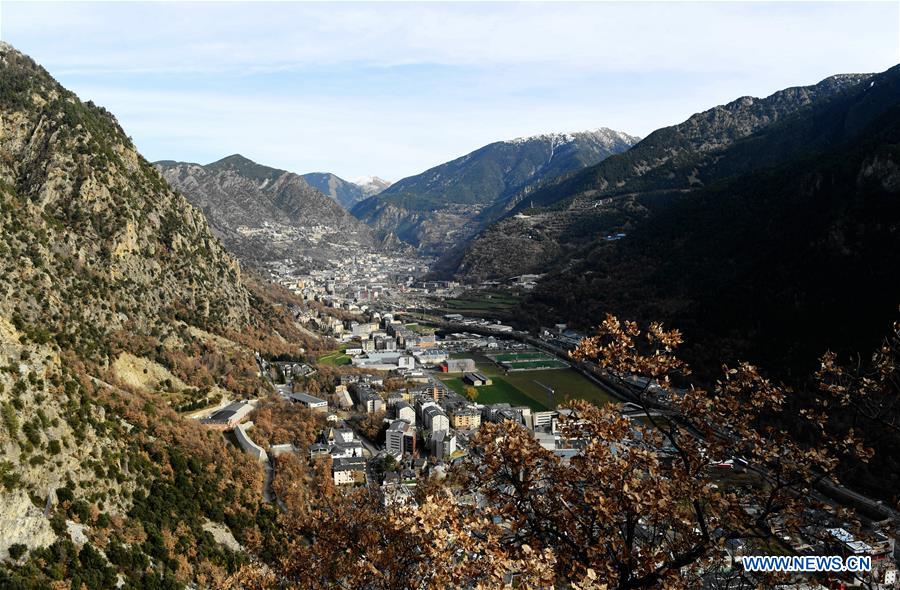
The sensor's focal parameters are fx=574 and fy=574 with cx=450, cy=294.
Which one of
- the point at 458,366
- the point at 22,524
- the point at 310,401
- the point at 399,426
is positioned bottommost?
the point at 458,366

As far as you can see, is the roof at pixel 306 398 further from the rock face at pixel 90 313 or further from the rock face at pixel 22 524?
the rock face at pixel 22 524

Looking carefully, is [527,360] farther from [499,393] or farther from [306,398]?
[306,398]

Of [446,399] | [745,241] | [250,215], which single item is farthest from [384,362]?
[250,215]

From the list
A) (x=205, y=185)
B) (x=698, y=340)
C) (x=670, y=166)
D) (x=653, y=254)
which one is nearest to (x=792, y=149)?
(x=670, y=166)

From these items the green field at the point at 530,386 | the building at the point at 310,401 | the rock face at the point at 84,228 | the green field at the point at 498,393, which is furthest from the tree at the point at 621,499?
the green field at the point at 498,393

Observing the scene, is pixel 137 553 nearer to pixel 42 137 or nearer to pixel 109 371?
pixel 109 371

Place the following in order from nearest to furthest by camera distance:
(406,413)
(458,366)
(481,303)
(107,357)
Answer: (107,357) → (406,413) → (458,366) → (481,303)

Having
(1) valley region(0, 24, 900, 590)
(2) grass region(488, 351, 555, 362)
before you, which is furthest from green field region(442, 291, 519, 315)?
(2) grass region(488, 351, 555, 362)
